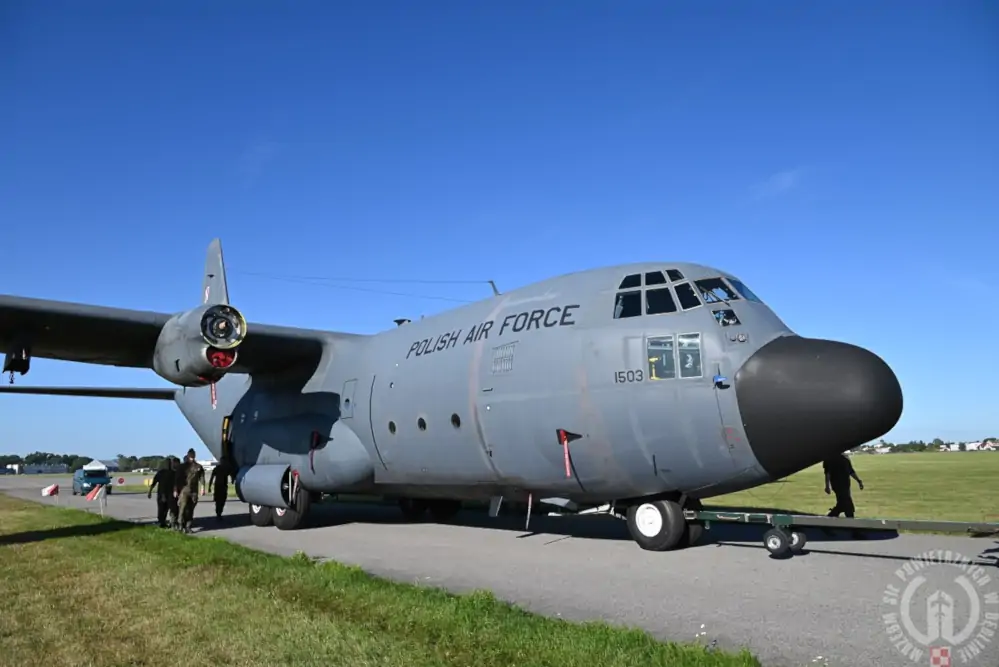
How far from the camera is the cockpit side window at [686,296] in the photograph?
29.9 feet

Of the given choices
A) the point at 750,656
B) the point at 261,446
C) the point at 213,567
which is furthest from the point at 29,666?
the point at 261,446

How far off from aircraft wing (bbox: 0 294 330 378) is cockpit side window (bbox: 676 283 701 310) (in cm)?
848

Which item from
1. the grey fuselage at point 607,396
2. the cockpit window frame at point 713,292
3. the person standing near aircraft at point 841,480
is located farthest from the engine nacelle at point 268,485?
the person standing near aircraft at point 841,480

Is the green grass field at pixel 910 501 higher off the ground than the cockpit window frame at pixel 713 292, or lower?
lower

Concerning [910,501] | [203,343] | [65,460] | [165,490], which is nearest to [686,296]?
[203,343]

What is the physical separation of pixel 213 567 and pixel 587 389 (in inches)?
197

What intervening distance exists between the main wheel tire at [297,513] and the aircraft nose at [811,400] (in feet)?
29.6

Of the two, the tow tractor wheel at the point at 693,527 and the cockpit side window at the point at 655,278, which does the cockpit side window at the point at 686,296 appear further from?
the tow tractor wheel at the point at 693,527

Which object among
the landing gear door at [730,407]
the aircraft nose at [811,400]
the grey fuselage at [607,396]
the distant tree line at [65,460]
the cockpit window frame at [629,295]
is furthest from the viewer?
the distant tree line at [65,460]

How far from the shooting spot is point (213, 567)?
8.59 m

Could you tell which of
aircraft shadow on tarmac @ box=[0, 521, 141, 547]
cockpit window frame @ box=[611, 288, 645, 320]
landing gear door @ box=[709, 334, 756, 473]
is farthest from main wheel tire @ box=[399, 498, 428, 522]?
landing gear door @ box=[709, 334, 756, 473]

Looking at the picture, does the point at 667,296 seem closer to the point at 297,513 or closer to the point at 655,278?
the point at 655,278

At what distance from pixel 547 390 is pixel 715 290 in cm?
253

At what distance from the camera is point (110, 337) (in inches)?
534
